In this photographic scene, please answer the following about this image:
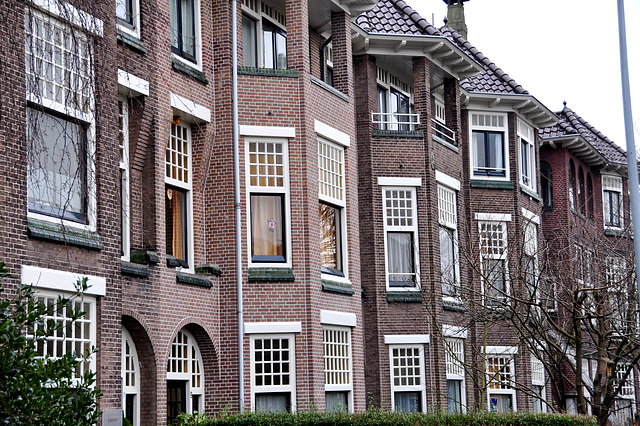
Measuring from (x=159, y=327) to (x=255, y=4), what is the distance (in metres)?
8.22

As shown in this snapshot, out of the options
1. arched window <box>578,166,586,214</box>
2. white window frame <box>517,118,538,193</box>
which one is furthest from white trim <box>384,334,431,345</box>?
arched window <box>578,166,586,214</box>

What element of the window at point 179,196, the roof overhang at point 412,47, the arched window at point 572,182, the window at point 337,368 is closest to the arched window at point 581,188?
the arched window at point 572,182

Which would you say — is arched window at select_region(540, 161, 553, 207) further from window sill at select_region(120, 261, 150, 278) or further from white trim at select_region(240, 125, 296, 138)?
window sill at select_region(120, 261, 150, 278)

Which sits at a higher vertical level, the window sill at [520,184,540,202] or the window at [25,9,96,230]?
the window sill at [520,184,540,202]

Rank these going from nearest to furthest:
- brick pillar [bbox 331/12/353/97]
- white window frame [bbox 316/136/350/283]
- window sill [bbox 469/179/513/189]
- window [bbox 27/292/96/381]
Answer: window [bbox 27/292/96/381] < white window frame [bbox 316/136/350/283] < brick pillar [bbox 331/12/353/97] < window sill [bbox 469/179/513/189]

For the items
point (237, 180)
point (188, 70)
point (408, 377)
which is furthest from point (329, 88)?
point (408, 377)

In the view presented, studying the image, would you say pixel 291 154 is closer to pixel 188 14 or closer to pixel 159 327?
pixel 188 14

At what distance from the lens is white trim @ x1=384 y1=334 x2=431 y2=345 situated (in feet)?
86.9

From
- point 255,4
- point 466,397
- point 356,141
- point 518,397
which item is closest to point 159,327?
point 255,4

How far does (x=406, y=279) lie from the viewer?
27500mm

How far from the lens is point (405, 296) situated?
2684 centimetres

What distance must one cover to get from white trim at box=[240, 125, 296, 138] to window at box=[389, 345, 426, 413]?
7501 mm

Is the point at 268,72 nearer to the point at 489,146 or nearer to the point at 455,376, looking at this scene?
the point at 455,376

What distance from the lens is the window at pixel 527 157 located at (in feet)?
115
